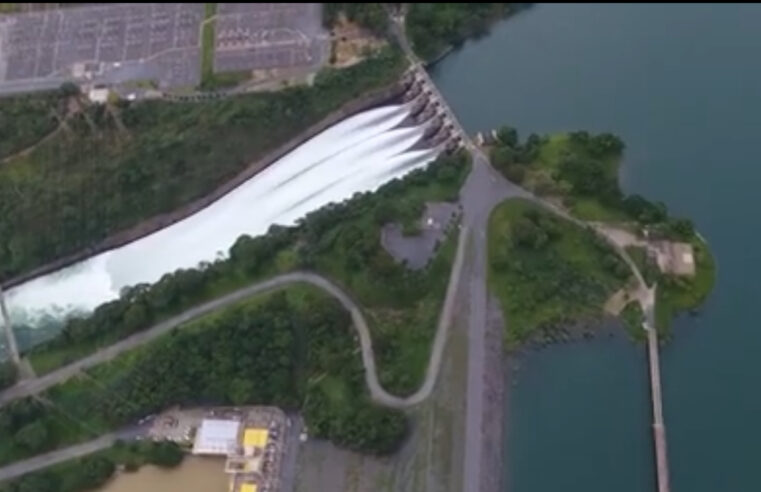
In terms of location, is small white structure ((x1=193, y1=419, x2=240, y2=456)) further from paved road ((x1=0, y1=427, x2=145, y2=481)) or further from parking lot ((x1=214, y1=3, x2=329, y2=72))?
parking lot ((x1=214, y1=3, x2=329, y2=72))

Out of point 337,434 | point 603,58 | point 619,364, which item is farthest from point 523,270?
point 603,58

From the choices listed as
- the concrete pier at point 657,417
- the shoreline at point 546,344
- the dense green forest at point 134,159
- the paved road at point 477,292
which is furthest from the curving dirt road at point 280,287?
the concrete pier at point 657,417

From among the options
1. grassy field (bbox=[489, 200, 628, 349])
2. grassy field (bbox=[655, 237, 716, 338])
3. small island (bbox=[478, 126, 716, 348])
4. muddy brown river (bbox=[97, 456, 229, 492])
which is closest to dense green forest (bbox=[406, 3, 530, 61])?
small island (bbox=[478, 126, 716, 348])

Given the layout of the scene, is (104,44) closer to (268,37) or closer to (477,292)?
(268,37)

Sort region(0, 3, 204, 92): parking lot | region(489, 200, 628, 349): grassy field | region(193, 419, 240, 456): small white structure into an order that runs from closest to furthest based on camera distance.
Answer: region(193, 419, 240, 456): small white structure → region(489, 200, 628, 349): grassy field → region(0, 3, 204, 92): parking lot

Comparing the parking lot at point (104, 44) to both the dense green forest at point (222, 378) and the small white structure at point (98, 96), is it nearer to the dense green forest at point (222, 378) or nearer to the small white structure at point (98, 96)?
the small white structure at point (98, 96)

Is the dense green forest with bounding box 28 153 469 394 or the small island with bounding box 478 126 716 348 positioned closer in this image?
the dense green forest with bounding box 28 153 469 394

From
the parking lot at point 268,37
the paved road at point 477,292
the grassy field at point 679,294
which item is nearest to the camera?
the paved road at point 477,292
